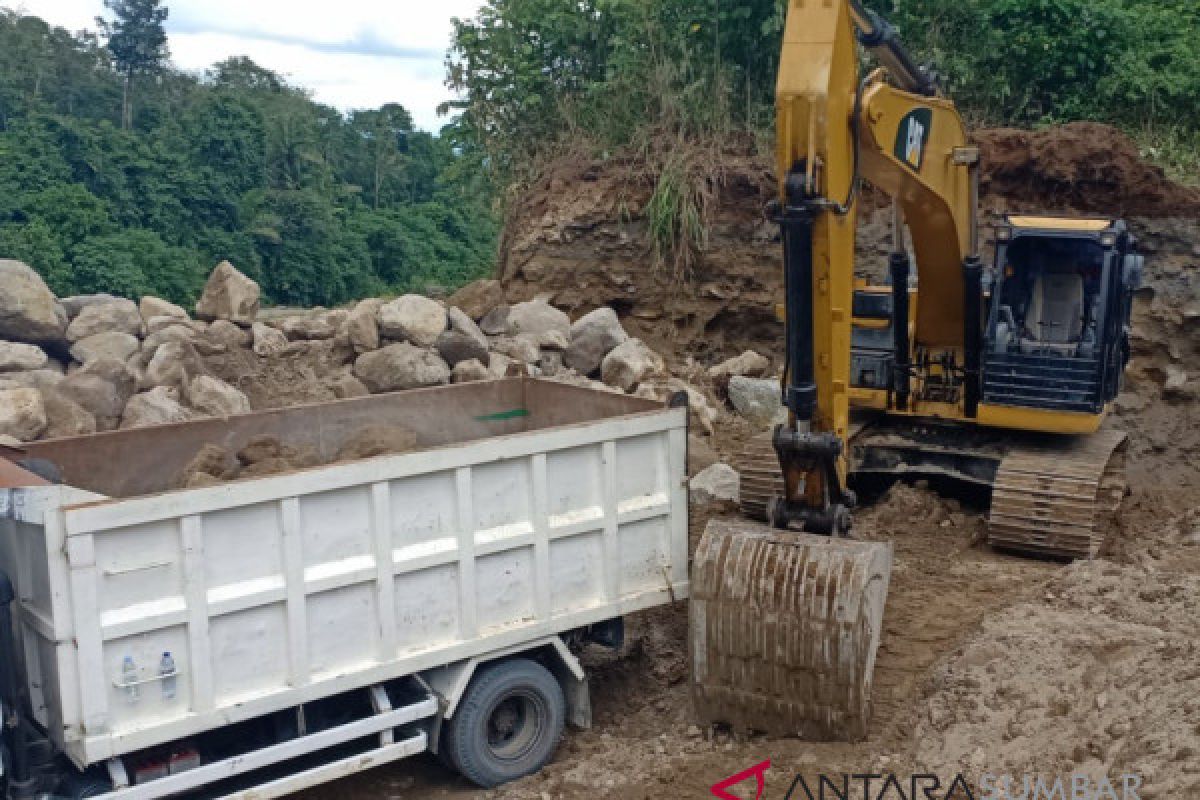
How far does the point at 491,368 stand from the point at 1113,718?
686cm

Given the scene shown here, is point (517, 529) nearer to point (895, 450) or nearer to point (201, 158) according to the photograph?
point (895, 450)

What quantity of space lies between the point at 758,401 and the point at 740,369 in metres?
0.79

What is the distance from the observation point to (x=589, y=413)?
6770 mm

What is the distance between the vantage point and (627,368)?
1173cm

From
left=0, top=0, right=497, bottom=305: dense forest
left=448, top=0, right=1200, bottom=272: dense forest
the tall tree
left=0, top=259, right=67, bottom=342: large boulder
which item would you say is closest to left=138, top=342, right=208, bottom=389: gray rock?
→ left=0, top=259, right=67, bottom=342: large boulder

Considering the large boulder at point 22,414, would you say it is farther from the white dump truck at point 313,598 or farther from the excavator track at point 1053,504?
the excavator track at point 1053,504

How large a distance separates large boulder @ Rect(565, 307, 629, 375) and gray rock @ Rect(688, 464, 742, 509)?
8.73 feet

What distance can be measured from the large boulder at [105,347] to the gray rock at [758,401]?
5.51 m

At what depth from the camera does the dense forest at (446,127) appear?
1433cm

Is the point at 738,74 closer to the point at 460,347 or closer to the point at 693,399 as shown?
the point at 693,399

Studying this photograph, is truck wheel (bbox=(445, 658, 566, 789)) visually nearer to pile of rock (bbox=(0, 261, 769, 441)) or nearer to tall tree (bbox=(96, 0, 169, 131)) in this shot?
pile of rock (bbox=(0, 261, 769, 441))

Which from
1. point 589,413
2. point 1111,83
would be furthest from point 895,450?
point 1111,83

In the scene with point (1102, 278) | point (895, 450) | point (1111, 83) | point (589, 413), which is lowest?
point (895, 450)

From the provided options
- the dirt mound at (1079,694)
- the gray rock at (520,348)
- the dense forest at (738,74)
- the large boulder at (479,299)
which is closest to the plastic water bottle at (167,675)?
the dirt mound at (1079,694)
